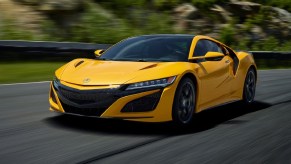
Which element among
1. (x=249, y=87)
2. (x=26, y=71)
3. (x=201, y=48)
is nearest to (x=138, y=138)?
(x=201, y=48)

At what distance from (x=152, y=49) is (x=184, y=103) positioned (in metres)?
1.11

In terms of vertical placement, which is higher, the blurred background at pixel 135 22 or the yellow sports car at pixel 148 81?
the yellow sports car at pixel 148 81

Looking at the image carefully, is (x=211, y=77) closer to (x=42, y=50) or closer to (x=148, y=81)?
(x=148, y=81)

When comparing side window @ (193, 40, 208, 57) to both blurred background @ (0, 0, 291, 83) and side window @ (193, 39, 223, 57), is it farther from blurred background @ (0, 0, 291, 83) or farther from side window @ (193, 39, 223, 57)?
blurred background @ (0, 0, 291, 83)

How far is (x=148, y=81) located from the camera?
649cm

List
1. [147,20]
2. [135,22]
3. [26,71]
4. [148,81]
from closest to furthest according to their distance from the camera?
[148,81]
[26,71]
[135,22]
[147,20]

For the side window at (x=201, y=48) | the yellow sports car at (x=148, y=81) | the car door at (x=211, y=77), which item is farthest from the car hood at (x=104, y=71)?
the side window at (x=201, y=48)

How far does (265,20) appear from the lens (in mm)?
29672

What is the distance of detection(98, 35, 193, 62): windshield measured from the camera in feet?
24.7

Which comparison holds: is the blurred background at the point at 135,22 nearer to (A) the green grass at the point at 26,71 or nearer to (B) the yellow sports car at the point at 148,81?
(A) the green grass at the point at 26,71

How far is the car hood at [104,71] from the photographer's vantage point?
6496mm

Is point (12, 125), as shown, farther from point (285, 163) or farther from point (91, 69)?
point (285, 163)

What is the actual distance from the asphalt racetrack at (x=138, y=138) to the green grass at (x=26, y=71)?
12.4 feet

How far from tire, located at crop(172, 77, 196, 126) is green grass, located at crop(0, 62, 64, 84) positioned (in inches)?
233
